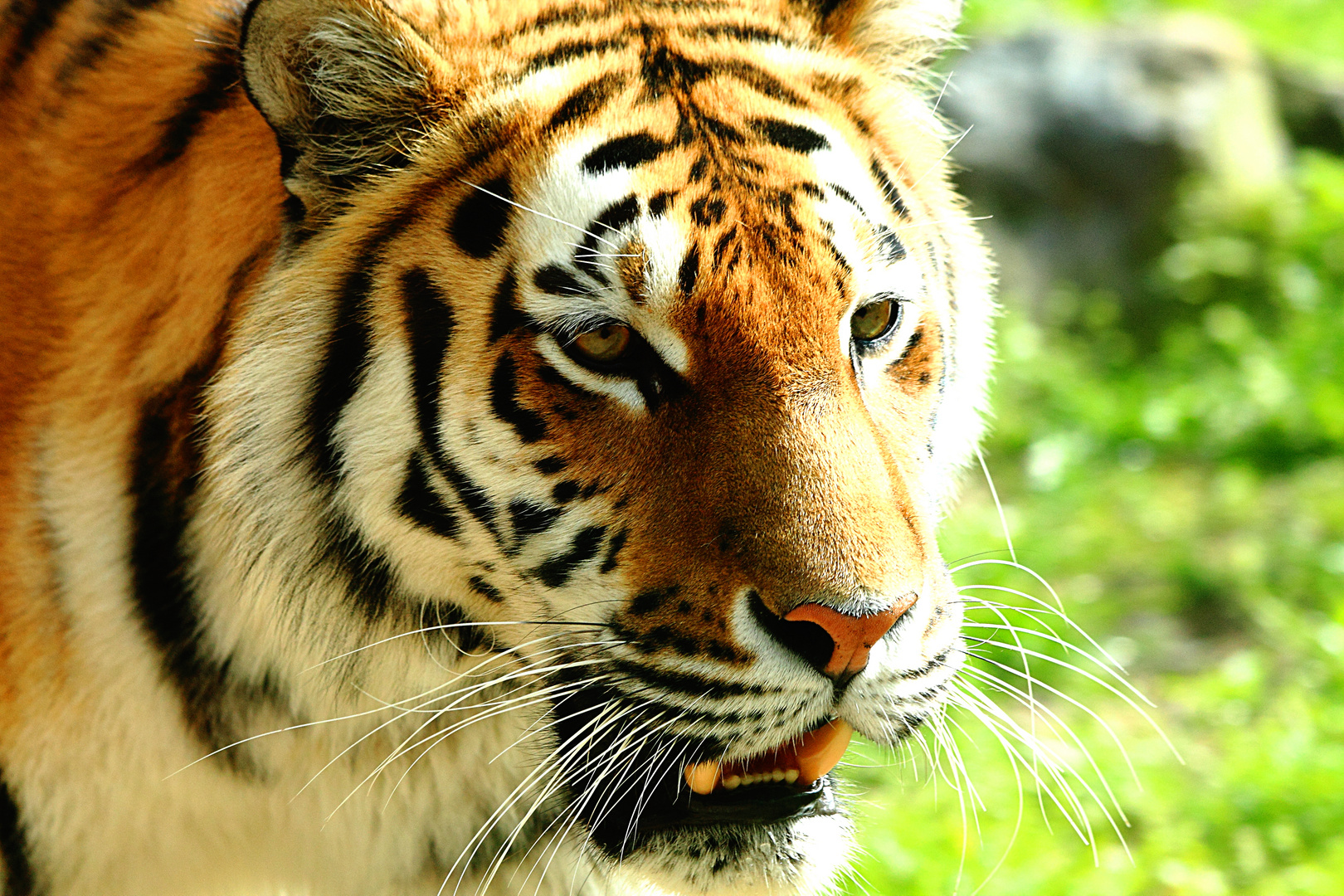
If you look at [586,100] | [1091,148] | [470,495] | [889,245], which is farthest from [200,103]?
[1091,148]

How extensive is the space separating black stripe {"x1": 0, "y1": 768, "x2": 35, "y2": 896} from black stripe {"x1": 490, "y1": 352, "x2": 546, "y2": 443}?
73cm

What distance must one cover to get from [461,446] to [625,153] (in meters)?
0.35

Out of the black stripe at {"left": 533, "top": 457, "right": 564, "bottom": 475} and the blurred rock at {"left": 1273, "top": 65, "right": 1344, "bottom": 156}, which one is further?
the blurred rock at {"left": 1273, "top": 65, "right": 1344, "bottom": 156}

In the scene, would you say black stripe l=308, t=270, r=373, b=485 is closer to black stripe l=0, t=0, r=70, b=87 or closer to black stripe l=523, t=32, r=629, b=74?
black stripe l=523, t=32, r=629, b=74

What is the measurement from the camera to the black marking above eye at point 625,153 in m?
1.48

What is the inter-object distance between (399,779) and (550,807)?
189 mm

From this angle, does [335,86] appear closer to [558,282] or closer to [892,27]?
[558,282]

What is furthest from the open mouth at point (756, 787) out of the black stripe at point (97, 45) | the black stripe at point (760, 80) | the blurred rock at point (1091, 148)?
the blurred rock at point (1091, 148)

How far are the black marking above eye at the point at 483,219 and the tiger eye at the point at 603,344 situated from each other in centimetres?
14

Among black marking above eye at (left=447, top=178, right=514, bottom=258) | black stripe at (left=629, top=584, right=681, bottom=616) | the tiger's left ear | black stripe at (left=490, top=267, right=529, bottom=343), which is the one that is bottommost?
black stripe at (left=629, top=584, right=681, bottom=616)

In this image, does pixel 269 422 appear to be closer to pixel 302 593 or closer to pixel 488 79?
pixel 302 593

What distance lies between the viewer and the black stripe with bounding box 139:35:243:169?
167 centimetres

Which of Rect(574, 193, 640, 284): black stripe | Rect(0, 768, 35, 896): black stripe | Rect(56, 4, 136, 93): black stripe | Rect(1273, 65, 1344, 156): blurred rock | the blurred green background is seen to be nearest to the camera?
Rect(574, 193, 640, 284): black stripe

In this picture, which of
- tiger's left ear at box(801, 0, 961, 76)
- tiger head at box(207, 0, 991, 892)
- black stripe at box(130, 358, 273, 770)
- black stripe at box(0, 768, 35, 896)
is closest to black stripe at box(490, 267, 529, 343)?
tiger head at box(207, 0, 991, 892)
